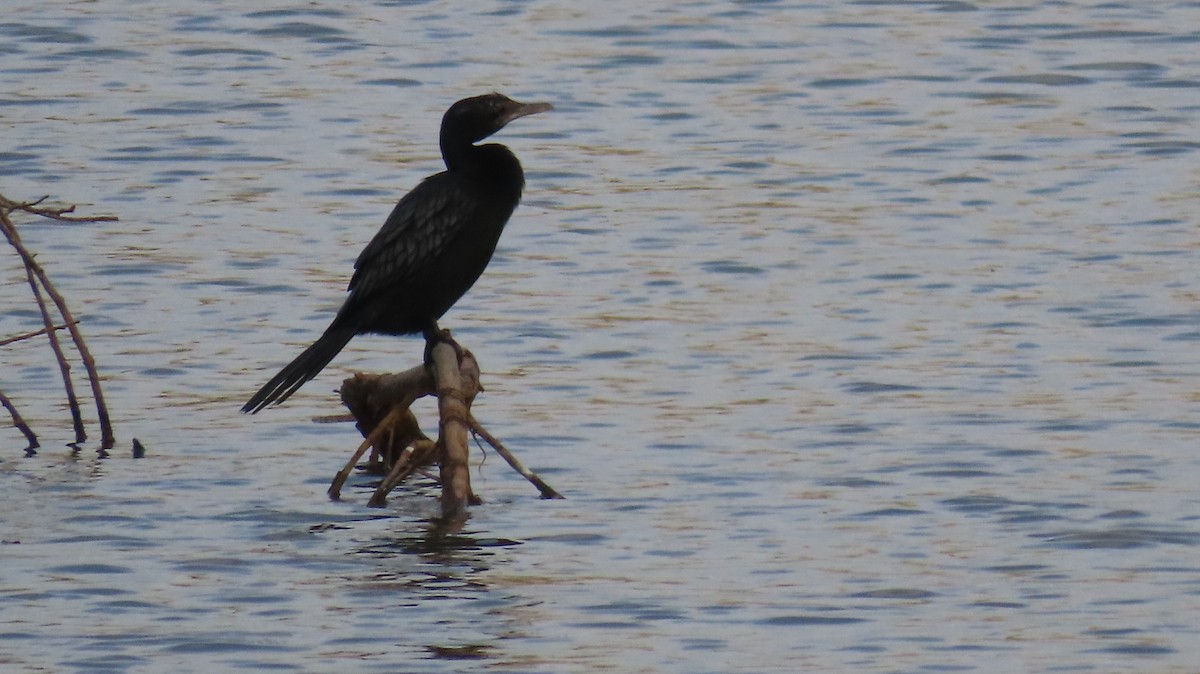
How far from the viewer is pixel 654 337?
10.7 metres

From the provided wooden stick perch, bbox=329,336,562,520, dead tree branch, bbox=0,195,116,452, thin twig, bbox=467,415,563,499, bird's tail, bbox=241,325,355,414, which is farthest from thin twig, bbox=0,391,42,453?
thin twig, bbox=467,415,563,499

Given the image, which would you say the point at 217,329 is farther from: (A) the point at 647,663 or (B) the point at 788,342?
(A) the point at 647,663

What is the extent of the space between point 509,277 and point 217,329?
1.59m

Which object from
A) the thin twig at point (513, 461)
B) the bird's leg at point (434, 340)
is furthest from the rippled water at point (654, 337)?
the bird's leg at point (434, 340)

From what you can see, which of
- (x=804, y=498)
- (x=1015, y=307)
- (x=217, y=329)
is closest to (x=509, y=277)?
(x=217, y=329)

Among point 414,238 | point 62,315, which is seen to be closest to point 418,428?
A: point 414,238

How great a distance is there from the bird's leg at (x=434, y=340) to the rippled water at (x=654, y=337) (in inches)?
23.0

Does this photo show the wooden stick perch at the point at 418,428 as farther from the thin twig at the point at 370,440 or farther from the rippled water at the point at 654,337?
the rippled water at the point at 654,337

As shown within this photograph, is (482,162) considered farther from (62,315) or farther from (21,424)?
(21,424)

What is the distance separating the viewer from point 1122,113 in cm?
1520

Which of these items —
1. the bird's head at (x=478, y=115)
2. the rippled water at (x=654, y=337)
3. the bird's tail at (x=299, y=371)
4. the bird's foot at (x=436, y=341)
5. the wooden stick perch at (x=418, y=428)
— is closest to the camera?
the rippled water at (x=654, y=337)

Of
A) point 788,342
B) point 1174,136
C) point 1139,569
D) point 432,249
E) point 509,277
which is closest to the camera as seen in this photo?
point 1139,569

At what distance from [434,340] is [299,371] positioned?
Answer: 1.44 ft

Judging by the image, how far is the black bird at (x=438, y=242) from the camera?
804 cm
